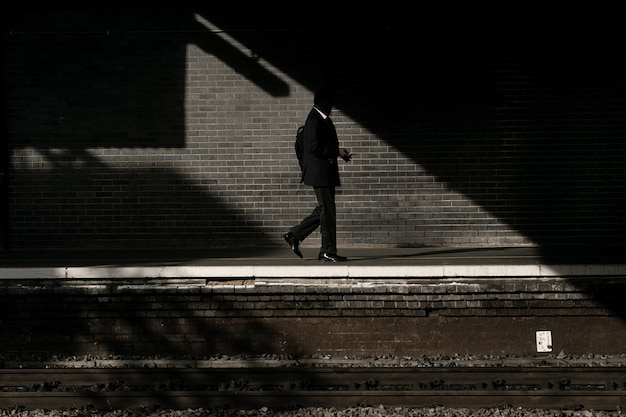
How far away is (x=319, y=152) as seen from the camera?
1007cm

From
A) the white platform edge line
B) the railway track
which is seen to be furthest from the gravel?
the white platform edge line

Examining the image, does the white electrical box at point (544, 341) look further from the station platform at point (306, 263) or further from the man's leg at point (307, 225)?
the man's leg at point (307, 225)

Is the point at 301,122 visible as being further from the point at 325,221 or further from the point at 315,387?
the point at 315,387

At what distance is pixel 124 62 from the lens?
41.6 feet

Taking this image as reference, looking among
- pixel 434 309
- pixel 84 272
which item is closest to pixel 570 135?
pixel 434 309

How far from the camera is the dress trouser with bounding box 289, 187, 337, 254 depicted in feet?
33.5

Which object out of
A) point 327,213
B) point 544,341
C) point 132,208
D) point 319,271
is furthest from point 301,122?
point 544,341

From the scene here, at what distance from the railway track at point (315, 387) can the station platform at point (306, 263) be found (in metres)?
1.42

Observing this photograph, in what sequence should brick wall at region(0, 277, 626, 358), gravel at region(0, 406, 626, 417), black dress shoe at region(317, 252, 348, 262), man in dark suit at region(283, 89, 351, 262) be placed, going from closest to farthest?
gravel at region(0, 406, 626, 417)
brick wall at region(0, 277, 626, 358)
man in dark suit at region(283, 89, 351, 262)
black dress shoe at region(317, 252, 348, 262)

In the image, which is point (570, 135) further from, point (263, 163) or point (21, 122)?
point (21, 122)

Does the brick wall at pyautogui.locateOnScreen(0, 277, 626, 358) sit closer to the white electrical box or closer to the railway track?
the white electrical box

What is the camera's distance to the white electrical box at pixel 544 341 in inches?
364

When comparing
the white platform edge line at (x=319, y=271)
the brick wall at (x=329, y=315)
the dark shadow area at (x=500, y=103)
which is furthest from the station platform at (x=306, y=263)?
the dark shadow area at (x=500, y=103)

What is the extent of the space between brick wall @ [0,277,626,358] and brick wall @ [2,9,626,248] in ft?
11.3
